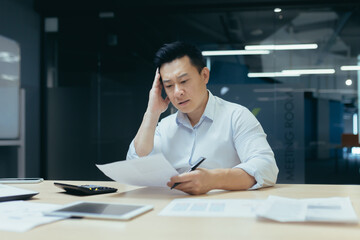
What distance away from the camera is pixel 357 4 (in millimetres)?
3820

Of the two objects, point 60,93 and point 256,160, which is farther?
point 60,93

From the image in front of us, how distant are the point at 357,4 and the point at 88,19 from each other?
2.95 meters

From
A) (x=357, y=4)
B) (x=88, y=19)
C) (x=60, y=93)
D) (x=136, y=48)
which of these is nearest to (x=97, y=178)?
(x=60, y=93)

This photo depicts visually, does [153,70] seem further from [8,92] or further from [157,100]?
[157,100]

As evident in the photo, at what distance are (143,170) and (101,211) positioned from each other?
0.32 m

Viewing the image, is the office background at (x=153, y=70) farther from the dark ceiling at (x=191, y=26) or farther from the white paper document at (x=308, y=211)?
the white paper document at (x=308, y=211)

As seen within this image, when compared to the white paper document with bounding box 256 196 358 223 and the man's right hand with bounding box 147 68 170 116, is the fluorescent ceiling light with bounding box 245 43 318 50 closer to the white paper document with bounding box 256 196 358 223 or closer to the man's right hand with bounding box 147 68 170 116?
the man's right hand with bounding box 147 68 170 116

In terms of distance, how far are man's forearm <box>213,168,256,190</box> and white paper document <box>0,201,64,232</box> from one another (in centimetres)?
54

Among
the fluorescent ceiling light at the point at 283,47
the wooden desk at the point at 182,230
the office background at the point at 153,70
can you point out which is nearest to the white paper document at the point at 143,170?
the wooden desk at the point at 182,230

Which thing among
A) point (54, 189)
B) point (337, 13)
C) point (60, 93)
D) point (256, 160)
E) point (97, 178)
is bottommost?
point (97, 178)

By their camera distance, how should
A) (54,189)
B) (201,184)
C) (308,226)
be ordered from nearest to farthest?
(308,226)
(201,184)
(54,189)

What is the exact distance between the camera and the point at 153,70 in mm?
4094

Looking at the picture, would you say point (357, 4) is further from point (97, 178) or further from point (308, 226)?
point (308, 226)

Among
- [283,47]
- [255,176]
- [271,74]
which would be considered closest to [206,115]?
[255,176]
